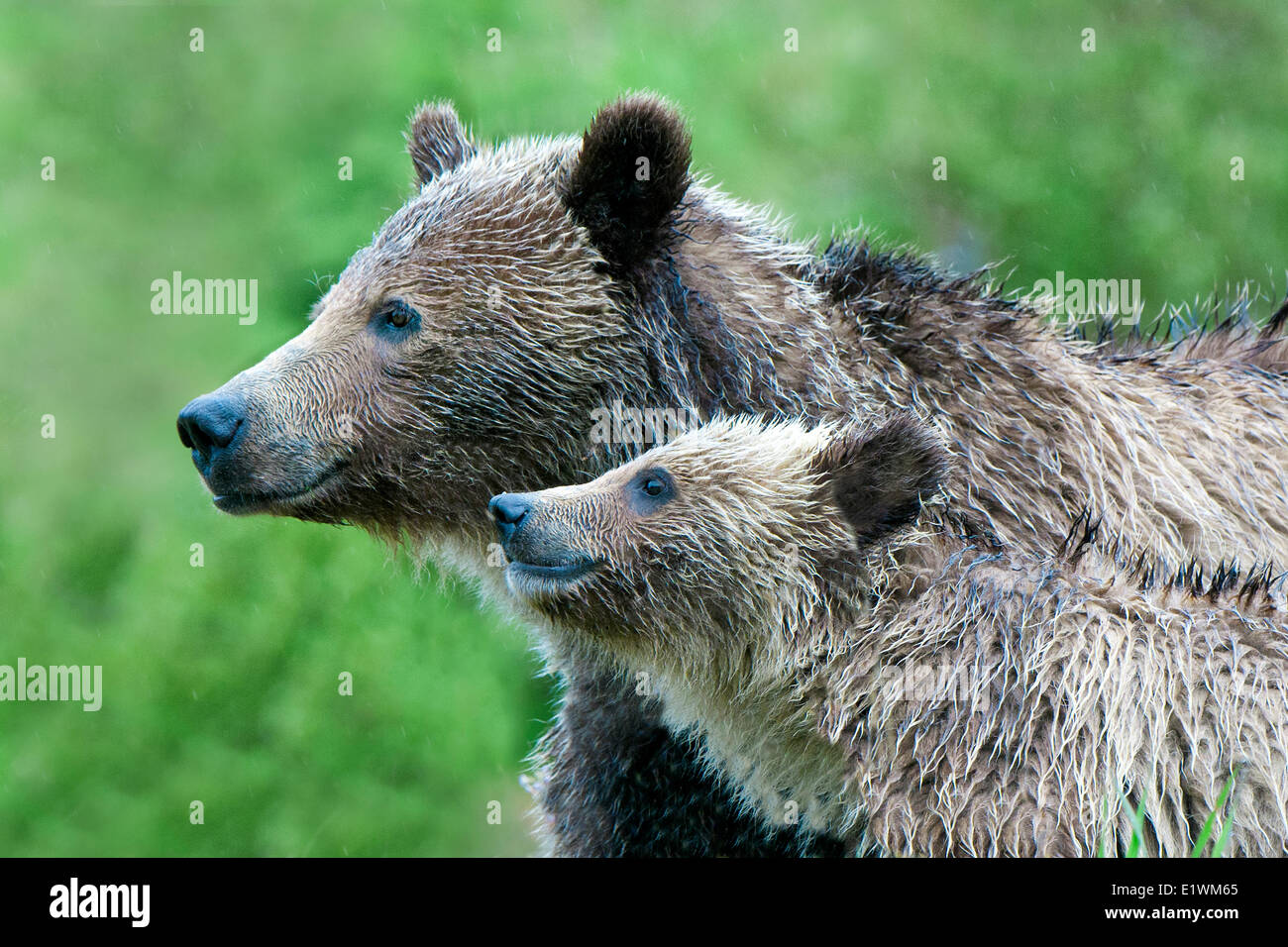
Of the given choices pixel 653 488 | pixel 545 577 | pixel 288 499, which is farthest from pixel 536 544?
pixel 288 499

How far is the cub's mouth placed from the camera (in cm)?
445

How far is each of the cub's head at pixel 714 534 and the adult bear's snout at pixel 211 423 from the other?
0.93 metres

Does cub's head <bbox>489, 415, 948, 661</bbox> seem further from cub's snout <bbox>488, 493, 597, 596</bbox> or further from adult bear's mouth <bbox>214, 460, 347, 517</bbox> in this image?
adult bear's mouth <bbox>214, 460, 347, 517</bbox>

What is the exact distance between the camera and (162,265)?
36.2 ft

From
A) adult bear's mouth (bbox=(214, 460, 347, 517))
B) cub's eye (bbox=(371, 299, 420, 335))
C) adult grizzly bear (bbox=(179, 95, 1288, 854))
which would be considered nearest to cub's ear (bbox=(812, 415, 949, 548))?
adult grizzly bear (bbox=(179, 95, 1288, 854))

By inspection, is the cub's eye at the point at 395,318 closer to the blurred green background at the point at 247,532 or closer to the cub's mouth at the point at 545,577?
the cub's mouth at the point at 545,577

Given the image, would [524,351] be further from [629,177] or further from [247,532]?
[247,532]

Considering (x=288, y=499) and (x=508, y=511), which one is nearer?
(x=508, y=511)

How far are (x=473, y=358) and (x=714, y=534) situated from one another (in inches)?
39.7

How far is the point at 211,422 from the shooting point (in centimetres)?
477

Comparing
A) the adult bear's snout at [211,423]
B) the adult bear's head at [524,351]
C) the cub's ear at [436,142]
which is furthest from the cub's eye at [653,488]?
the cub's ear at [436,142]

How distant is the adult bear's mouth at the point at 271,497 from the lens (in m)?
Result: 4.90

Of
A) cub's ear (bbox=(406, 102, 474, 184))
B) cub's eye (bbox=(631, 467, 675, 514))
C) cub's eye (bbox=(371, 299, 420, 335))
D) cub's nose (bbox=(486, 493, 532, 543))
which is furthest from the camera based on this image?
cub's ear (bbox=(406, 102, 474, 184))

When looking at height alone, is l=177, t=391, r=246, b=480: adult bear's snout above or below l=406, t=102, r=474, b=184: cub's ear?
below
